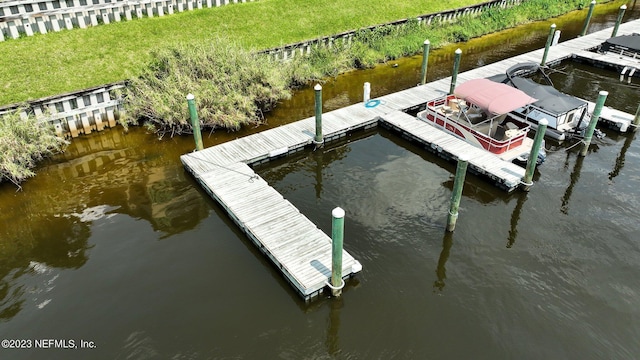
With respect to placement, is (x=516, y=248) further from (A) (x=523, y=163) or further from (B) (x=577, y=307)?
Result: (A) (x=523, y=163)

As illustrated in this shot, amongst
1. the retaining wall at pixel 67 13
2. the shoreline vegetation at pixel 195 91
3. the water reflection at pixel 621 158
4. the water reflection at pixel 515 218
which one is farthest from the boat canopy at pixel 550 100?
the retaining wall at pixel 67 13

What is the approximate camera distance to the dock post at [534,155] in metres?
17.9

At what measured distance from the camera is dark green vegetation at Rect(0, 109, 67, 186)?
1828cm

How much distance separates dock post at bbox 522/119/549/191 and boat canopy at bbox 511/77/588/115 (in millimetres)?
4974

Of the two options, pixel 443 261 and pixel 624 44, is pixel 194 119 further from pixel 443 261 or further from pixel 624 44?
pixel 624 44

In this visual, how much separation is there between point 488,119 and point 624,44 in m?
18.7

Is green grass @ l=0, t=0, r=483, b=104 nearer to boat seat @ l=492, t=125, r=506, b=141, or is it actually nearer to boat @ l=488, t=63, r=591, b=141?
boat @ l=488, t=63, r=591, b=141

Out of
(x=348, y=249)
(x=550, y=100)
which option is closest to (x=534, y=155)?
(x=550, y=100)

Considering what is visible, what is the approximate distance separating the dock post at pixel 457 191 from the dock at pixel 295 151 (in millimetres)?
3916

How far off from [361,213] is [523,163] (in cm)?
891

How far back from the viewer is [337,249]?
43.1 ft

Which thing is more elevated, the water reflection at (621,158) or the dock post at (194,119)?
the dock post at (194,119)

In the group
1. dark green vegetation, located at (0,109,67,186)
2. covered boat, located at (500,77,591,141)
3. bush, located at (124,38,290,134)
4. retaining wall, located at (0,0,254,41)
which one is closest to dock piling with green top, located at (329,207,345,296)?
bush, located at (124,38,290,134)

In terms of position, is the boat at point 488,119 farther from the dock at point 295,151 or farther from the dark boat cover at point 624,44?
the dark boat cover at point 624,44
